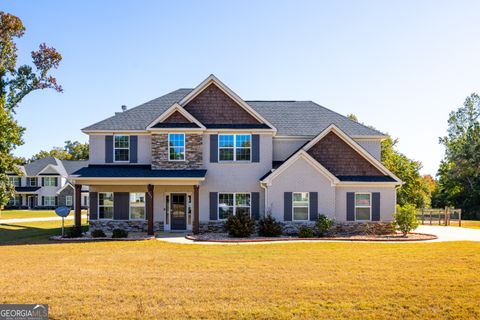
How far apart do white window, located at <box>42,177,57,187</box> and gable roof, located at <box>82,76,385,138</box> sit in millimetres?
44872

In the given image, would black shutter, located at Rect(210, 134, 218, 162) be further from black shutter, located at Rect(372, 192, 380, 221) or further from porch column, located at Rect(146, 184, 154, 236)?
black shutter, located at Rect(372, 192, 380, 221)

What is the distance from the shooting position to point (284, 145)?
26016mm

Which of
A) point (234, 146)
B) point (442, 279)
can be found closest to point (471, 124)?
point (234, 146)

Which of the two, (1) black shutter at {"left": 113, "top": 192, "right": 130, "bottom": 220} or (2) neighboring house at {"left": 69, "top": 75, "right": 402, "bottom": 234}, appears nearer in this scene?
(2) neighboring house at {"left": 69, "top": 75, "right": 402, "bottom": 234}

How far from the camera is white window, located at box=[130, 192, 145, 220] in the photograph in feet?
80.5

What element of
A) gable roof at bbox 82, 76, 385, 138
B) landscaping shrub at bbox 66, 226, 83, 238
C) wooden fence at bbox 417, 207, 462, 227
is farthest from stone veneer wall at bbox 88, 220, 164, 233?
wooden fence at bbox 417, 207, 462, 227

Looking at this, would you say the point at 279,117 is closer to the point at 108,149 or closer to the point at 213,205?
the point at 213,205

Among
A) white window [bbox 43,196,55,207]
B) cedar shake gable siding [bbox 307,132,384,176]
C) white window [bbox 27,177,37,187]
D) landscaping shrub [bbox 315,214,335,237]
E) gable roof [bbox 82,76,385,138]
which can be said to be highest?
gable roof [bbox 82,76,385,138]

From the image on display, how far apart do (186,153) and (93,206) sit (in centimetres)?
635

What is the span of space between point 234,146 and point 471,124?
1781 inches

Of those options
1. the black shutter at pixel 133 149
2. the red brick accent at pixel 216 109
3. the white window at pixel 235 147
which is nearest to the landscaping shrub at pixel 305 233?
the white window at pixel 235 147

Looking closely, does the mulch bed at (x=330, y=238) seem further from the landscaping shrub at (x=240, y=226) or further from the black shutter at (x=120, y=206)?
the black shutter at (x=120, y=206)

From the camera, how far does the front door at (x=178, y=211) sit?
2469 centimetres

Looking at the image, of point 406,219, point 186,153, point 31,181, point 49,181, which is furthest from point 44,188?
point 406,219
